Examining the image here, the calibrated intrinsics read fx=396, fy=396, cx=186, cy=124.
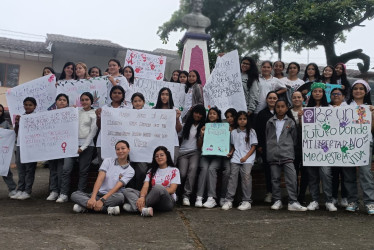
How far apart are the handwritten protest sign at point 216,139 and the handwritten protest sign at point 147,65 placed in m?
3.06

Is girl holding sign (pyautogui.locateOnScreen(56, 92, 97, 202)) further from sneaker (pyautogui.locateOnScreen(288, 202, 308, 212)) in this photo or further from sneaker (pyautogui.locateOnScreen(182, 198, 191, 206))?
sneaker (pyautogui.locateOnScreen(288, 202, 308, 212))

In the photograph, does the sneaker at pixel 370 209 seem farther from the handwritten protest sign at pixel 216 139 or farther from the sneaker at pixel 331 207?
the handwritten protest sign at pixel 216 139

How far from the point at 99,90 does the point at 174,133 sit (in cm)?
140

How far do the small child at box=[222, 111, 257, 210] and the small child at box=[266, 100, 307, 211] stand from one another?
0.75ft

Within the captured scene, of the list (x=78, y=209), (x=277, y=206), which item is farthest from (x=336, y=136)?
(x=78, y=209)

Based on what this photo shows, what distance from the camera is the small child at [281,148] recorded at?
498 cm

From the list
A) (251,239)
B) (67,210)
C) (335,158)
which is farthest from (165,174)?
(335,158)

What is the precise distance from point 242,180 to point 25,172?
314 cm

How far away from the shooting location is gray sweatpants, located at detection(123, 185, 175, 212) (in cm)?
451

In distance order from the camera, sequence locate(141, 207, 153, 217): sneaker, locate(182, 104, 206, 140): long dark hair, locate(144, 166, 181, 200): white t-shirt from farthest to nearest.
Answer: locate(182, 104, 206, 140): long dark hair, locate(144, 166, 181, 200): white t-shirt, locate(141, 207, 153, 217): sneaker

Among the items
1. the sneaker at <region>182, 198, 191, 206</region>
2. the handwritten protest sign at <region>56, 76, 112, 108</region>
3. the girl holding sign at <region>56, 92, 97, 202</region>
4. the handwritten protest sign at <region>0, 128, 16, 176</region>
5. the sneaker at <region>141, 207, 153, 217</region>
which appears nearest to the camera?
the sneaker at <region>141, 207, 153, 217</region>

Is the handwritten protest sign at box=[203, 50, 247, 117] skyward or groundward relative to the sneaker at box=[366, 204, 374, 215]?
skyward

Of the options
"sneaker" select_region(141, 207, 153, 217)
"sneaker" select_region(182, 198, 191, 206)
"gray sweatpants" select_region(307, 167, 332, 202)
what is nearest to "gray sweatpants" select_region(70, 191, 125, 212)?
"sneaker" select_region(141, 207, 153, 217)

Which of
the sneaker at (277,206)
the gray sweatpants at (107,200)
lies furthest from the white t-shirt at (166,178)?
the sneaker at (277,206)
